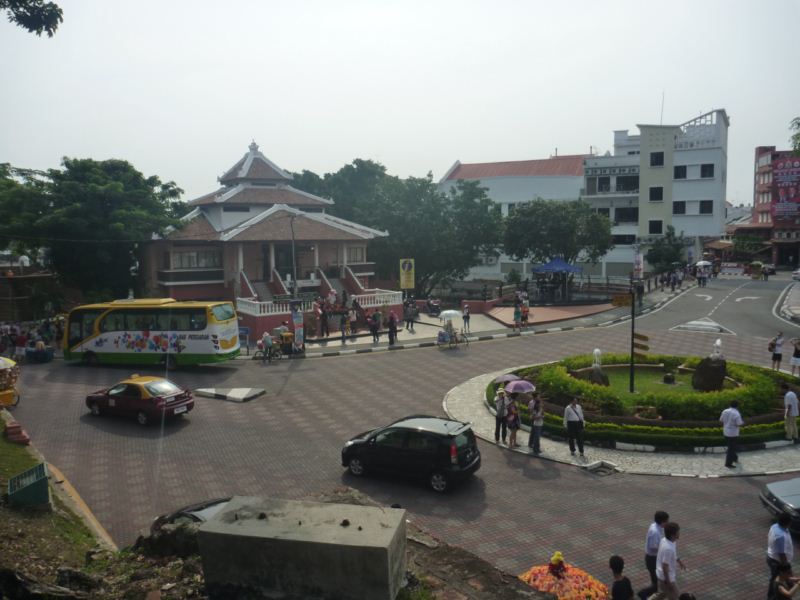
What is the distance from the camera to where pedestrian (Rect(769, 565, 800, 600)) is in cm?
841

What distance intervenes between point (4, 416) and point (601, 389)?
17672mm

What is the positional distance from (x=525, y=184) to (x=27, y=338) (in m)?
50.7

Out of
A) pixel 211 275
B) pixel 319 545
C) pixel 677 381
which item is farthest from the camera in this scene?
pixel 211 275

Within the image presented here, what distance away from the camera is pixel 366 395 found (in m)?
22.7

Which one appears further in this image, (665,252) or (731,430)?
(665,252)

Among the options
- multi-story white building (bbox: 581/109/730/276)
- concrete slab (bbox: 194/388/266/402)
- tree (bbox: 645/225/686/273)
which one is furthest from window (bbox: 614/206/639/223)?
concrete slab (bbox: 194/388/266/402)

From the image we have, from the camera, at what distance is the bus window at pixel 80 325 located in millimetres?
29109

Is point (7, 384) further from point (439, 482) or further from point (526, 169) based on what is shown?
point (526, 169)

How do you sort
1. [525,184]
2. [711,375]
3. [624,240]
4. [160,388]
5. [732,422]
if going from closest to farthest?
1. [732,422]
2. [160,388]
3. [711,375]
4. [624,240]
5. [525,184]

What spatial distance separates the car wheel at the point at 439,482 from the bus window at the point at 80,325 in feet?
67.7

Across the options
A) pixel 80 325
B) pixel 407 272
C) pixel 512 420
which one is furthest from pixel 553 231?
pixel 512 420

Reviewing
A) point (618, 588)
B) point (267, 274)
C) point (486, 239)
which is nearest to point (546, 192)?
point (486, 239)

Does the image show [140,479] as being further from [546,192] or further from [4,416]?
[546,192]

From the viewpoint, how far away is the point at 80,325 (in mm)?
29281
